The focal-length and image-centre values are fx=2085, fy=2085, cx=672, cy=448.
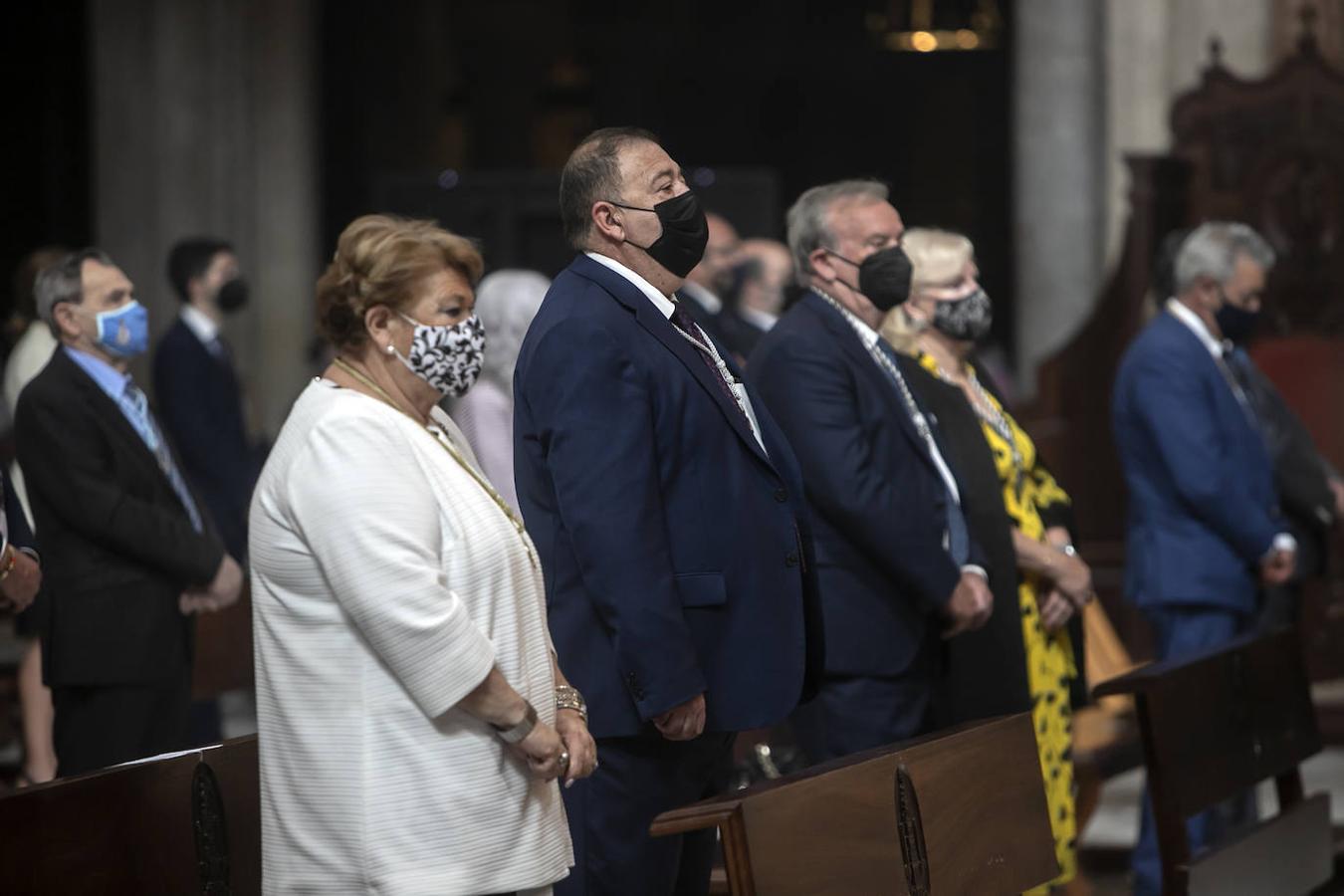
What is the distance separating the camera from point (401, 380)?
10.00ft

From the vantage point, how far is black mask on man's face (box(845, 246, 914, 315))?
4340 millimetres

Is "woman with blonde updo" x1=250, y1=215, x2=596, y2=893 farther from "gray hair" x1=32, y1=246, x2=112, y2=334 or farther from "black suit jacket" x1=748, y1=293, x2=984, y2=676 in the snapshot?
"gray hair" x1=32, y1=246, x2=112, y2=334

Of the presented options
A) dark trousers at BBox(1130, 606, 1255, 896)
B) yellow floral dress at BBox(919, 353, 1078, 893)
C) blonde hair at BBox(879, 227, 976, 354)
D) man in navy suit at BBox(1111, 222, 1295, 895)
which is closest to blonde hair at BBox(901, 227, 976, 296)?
blonde hair at BBox(879, 227, 976, 354)

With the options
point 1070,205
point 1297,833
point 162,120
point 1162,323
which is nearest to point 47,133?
point 162,120

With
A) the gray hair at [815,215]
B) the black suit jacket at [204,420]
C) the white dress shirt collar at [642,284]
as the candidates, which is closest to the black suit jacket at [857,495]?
the gray hair at [815,215]

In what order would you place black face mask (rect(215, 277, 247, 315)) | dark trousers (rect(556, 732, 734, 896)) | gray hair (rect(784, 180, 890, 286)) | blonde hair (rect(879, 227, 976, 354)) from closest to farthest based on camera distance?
1. dark trousers (rect(556, 732, 734, 896))
2. gray hair (rect(784, 180, 890, 286))
3. blonde hair (rect(879, 227, 976, 354))
4. black face mask (rect(215, 277, 247, 315))

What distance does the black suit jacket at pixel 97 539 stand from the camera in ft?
15.1

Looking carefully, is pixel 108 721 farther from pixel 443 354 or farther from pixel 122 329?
pixel 443 354

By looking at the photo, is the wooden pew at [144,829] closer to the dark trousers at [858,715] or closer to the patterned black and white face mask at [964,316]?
the dark trousers at [858,715]

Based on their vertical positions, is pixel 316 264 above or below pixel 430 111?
below

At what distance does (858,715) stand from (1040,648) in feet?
2.35

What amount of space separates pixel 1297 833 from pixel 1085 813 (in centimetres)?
91

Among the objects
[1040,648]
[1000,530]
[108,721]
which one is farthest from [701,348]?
[108,721]

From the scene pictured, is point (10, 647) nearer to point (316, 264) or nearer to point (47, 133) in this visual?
point (316, 264)
